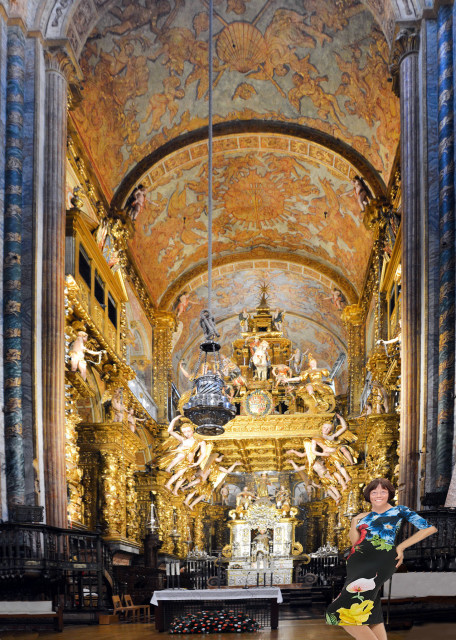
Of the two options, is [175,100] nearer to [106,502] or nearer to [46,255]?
[46,255]

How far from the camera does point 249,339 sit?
26203 mm

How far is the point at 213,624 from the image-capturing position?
916cm

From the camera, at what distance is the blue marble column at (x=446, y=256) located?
980cm

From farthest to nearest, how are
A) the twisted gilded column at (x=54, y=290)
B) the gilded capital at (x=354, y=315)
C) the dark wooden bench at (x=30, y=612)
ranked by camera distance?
the gilded capital at (x=354, y=315) < the twisted gilded column at (x=54, y=290) < the dark wooden bench at (x=30, y=612)

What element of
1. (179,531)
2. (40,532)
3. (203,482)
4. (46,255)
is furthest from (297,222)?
→ (40,532)

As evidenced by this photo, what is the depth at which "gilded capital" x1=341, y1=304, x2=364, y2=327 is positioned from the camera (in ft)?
80.1

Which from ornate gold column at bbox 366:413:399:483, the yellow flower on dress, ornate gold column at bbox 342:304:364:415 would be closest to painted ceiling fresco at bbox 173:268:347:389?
ornate gold column at bbox 342:304:364:415

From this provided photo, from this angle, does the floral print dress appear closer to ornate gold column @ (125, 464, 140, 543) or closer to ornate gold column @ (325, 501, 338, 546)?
ornate gold column @ (125, 464, 140, 543)

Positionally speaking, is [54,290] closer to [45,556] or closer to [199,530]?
[45,556]

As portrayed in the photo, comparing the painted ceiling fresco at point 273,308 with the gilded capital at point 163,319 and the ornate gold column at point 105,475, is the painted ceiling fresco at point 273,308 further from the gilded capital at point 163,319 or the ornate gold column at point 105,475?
the ornate gold column at point 105,475

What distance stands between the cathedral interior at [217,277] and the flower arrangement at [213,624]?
65.3 inches

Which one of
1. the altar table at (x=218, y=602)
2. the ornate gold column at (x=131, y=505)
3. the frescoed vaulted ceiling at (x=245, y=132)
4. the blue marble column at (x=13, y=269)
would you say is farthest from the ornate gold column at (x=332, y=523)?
the blue marble column at (x=13, y=269)

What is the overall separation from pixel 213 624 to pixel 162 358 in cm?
1552

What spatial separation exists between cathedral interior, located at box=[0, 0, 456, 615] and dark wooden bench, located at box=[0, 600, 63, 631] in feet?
1.56
